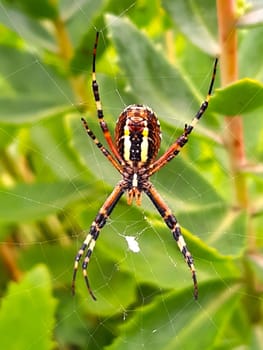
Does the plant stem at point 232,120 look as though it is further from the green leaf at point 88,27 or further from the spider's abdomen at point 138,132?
the green leaf at point 88,27

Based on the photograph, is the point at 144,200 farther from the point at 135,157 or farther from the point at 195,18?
the point at 195,18

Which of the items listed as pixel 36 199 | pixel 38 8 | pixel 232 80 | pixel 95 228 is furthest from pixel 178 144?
pixel 38 8

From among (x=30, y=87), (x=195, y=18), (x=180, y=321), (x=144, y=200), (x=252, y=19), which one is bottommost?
(x=180, y=321)

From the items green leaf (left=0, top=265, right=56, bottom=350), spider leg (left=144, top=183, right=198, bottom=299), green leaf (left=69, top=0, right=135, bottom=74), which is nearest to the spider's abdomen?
spider leg (left=144, top=183, right=198, bottom=299)

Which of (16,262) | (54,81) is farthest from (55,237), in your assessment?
(54,81)

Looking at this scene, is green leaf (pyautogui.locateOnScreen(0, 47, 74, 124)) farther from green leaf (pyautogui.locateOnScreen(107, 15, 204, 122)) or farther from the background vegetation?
green leaf (pyautogui.locateOnScreen(107, 15, 204, 122))

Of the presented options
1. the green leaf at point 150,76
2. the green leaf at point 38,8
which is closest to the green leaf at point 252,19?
the green leaf at point 150,76

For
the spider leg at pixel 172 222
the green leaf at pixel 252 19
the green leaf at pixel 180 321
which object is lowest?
the green leaf at pixel 180 321
